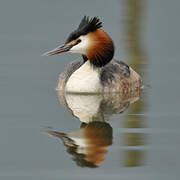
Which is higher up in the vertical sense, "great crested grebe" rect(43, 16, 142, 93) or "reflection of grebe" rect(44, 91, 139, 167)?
"great crested grebe" rect(43, 16, 142, 93)

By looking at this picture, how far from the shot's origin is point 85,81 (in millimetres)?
14719

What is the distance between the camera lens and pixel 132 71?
51.9ft

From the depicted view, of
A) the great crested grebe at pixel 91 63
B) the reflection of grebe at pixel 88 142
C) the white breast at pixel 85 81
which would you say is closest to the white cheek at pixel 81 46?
the great crested grebe at pixel 91 63

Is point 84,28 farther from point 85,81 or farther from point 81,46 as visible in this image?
point 85,81

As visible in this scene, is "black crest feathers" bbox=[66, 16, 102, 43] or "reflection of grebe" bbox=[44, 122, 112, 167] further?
"black crest feathers" bbox=[66, 16, 102, 43]

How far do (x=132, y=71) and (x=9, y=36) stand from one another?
5.12 metres

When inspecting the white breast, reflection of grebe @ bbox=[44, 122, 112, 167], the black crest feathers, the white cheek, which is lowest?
reflection of grebe @ bbox=[44, 122, 112, 167]

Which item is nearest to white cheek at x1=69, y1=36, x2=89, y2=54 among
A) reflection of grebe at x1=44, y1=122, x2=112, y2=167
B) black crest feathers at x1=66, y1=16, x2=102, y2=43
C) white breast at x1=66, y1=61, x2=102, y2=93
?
black crest feathers at x1=66, y1=16, x2=102, y2=43

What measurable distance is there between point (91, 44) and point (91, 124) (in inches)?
110

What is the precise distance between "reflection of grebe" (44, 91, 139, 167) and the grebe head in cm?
66

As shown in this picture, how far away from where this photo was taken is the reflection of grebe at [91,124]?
1048 centimetres

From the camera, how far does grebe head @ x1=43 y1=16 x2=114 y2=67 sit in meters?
14.4

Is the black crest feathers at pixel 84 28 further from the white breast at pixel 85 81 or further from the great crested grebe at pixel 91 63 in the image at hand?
the white breast at pixel 85 81

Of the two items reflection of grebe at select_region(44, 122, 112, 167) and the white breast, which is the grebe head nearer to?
the white breast
